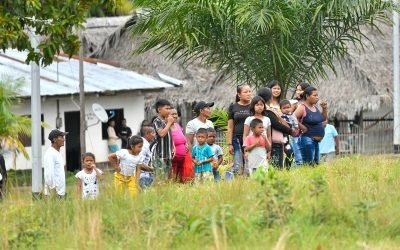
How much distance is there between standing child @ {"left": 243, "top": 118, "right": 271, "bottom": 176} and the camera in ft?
48.4

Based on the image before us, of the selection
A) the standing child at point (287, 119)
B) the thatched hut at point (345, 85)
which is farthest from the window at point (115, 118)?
the standing child at point (287, 119)

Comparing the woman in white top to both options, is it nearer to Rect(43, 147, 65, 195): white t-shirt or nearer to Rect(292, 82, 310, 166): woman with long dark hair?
Rect(292, 82, 310, 166): woman with long dark hair

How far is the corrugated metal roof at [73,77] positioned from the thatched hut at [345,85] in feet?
3.06

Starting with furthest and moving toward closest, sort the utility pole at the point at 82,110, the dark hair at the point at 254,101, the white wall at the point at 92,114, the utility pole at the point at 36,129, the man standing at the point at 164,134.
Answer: the white wall at the point at 92,114 < the utility pole at the point at 82,110 < the utility pole at the point at 36,129 < the man standing at the point at 164,134 < the dark hair at the point at 254,101

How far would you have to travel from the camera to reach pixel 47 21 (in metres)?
13.6

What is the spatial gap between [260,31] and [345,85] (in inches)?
722

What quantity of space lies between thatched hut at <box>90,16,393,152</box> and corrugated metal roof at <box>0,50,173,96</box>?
0.93m

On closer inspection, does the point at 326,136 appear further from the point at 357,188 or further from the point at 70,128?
the point at 70,128

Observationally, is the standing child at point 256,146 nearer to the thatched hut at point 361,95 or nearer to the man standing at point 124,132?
the thatched hut at point 361,95

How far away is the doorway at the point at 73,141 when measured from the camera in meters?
35.4

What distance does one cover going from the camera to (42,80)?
3419cm

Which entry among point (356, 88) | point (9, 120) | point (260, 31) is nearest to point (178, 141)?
point (260, 31)

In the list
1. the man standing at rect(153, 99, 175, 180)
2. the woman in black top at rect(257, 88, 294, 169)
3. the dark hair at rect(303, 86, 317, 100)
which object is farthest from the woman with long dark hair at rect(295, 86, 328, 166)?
the man standing at rect(153, 99, 175, 180)

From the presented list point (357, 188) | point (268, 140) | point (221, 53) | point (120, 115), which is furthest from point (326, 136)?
point (120, 115)
